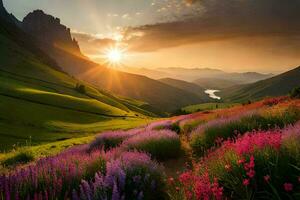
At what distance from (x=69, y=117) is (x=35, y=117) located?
36.0ft

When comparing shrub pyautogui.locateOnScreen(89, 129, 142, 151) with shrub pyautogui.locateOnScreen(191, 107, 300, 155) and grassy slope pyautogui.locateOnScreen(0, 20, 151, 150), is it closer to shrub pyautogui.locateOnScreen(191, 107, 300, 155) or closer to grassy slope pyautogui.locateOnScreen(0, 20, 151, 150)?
shrub pyautogui.locateOnScreen(191, 107, 300, 155)

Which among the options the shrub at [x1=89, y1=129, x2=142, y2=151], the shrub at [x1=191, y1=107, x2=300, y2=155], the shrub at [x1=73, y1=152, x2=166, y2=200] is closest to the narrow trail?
the shrub at [x1=191, y1=107, x2=300, y2=155]

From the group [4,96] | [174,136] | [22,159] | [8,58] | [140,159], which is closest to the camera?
[140,159]

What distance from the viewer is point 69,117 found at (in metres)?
83.9

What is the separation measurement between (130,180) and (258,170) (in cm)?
228

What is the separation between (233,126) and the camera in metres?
12.1

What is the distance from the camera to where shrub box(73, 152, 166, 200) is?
5.24 m

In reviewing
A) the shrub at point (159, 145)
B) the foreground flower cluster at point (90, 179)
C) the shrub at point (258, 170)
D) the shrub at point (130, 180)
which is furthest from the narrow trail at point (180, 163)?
the shrub at point (258, 170)

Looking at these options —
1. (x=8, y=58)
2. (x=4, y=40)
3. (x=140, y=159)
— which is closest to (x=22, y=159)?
(x=140, y=159)

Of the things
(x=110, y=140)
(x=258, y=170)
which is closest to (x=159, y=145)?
(x=110, y=140)

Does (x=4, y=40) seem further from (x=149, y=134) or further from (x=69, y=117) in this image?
(x=149, y=134)

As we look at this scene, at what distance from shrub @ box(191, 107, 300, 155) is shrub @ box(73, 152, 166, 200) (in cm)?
450

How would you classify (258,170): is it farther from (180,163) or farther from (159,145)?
(159,145)

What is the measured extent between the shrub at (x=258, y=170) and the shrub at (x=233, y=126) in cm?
512
